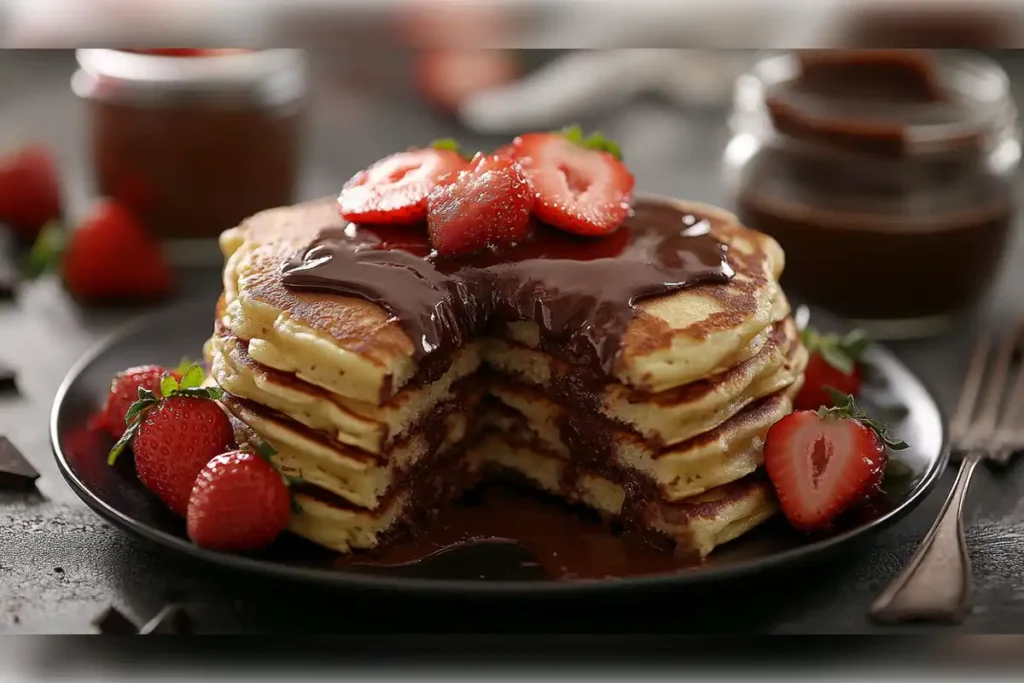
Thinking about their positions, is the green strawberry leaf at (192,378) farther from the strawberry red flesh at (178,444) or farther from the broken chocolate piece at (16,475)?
the broken chocolate piece at (16,475)

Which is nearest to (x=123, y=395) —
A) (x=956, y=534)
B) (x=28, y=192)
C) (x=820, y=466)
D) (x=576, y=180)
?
(x=576, y=180)

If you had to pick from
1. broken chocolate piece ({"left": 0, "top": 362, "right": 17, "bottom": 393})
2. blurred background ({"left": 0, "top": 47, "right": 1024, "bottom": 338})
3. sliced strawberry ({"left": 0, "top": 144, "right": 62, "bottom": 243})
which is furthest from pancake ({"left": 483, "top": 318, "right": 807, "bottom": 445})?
sliced strawberry ({"left": 0, "top": 144, "right": 62, "bottom": 243})

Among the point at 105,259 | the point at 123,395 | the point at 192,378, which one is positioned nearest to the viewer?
the point at 192,378

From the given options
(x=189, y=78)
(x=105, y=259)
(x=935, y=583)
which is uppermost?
(x=189, y=78)

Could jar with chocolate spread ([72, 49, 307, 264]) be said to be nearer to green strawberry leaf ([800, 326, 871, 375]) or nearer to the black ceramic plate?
the black ceramic plate

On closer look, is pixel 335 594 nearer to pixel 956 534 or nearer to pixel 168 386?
pixel 168 386

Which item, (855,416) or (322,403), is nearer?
(322,403)

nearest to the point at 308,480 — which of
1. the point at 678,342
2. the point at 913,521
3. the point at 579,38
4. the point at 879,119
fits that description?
the point at 678,342
